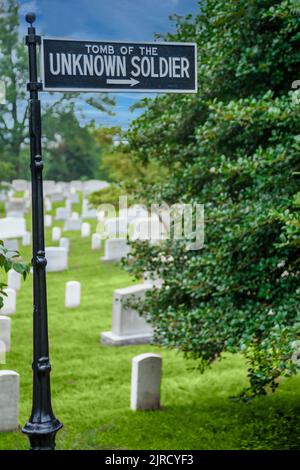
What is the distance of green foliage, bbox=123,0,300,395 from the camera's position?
6125 millimetres

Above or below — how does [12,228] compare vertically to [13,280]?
above

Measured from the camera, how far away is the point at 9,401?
8148 mm

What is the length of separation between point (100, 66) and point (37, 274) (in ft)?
4.26

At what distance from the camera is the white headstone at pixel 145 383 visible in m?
8.84

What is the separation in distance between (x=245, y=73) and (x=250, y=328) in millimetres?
2532

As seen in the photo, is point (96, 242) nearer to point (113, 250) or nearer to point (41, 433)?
point (113, 250)

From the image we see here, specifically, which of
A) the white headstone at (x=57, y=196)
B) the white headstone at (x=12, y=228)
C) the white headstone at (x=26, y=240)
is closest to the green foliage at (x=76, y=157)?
the white headstone at (x=12, y=228)

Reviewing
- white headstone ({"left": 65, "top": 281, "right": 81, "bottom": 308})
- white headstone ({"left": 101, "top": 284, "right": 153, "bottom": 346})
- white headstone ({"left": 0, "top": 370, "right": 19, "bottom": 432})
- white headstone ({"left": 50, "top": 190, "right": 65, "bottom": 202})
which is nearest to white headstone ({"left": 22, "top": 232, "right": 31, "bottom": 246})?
white headstone ({"left": 65, "top": 281, "right": 81, "bottom": 308})

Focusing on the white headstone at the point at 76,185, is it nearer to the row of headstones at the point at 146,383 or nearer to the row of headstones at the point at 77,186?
the row of headstones at the point at 77,186

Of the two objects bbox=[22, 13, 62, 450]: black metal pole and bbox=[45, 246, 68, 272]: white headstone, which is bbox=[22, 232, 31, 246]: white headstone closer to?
bbox=[45, 246, 68, 272]: white headstone

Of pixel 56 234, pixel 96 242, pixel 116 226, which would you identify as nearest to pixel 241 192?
pixel 96 242

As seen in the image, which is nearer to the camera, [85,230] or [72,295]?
[72,295]

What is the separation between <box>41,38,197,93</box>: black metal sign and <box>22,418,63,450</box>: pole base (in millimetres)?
2036

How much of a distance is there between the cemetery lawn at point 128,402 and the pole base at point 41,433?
329cm
